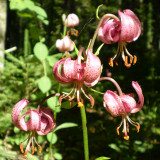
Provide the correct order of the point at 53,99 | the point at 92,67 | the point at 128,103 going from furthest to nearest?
the point at 53,99
the point at 128,103
the point at 92,67

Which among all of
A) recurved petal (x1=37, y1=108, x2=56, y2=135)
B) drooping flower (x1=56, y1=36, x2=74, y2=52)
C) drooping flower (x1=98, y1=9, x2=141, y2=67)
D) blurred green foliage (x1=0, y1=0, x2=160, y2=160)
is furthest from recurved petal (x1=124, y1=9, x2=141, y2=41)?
drooping flower (x1=56, y1=36, x2=74, y2=52)

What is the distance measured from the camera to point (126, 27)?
2.20 feet

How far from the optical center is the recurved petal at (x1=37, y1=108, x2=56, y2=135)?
73 centimetres

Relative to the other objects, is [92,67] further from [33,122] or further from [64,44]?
[64,44]

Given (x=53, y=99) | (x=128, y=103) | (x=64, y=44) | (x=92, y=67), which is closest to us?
(x=92, y=67)

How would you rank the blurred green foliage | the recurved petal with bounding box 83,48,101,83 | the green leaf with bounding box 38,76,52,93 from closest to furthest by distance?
the recurved petal with bounding box 83,48,101,83, the green leaf with bounding box 38,76,52,93, the blurred green foliage

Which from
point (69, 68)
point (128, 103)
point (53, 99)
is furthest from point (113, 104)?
point (53, 99)

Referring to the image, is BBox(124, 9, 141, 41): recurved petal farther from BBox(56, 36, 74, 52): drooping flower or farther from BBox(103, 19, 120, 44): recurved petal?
BBox(56, 36, 74, 52): drooping flower

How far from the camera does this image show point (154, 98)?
2.02 meters

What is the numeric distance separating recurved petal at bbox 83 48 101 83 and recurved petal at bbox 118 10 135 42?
0.17m

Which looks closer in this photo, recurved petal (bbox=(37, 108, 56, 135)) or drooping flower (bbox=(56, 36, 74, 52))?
recurved petal (bbox=(37, 108, 56, 135))

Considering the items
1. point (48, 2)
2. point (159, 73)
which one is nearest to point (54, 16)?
point (48, 2)

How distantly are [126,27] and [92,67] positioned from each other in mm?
208

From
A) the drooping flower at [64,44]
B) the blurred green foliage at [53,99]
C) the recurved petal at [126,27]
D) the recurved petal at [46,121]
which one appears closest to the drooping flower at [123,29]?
the recurved petal at [126,27]
